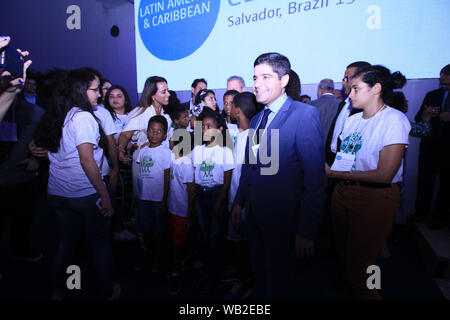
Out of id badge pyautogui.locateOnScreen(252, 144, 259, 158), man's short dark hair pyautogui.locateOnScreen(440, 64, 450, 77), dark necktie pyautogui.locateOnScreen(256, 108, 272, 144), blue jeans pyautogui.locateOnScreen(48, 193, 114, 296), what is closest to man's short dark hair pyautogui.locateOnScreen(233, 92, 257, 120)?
dark necktie pyautogui.locateOnScreen(256, 108, 272, 144)

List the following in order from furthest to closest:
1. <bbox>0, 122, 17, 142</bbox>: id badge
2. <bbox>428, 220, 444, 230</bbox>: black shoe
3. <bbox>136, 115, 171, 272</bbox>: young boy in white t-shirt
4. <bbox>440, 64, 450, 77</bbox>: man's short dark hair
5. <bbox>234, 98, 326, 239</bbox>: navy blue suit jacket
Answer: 1. <bbox>428, 220, 444, 230</bbox>: black shoe
2. <bbox>440, 64, 450, 77</bbox>: man's short dark hair
3. <bbox>136, 115, 171, 272</bbox>: young boy in white t-shirt
4. <bbox>0, 122, 17, 142</bbox>: id badge
5. <bbox>234, 98, 326, 239</bbox>: navy blue suit jacket

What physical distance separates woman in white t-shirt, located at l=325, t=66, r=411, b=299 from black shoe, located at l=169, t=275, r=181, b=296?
123cm

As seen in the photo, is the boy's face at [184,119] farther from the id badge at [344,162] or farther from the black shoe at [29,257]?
the black shoe at [29,257]

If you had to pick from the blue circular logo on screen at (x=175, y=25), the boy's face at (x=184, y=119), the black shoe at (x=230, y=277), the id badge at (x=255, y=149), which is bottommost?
the black shoe at (x=230, y=277)

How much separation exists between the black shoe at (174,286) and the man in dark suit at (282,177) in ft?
2.83

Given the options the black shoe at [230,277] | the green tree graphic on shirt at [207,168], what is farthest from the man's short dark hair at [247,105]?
the black shoe at [230,277]

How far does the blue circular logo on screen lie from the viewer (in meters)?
3.85

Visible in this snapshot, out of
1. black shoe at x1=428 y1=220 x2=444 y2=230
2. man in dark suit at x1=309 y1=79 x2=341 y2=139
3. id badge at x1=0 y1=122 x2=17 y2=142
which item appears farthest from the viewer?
black shoe at x1=428 y1=220 x2=444 y2=230

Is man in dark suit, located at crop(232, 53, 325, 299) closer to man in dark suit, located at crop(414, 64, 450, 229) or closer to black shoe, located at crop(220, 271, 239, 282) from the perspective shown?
black shoe, located at crop(220, 271, 239, 282)

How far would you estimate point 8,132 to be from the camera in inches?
77.7

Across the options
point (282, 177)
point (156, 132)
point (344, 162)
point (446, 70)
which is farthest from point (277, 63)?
point (446, 70)

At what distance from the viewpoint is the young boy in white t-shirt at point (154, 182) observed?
7.17ft
